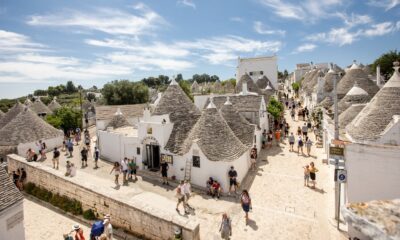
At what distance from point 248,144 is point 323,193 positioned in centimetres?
563

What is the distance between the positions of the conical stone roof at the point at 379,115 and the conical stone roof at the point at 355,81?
998cm

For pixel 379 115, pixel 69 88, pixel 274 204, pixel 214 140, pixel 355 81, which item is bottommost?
pixel 274 204

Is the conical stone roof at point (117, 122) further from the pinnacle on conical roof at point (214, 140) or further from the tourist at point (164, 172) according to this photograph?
the pinnacle on conical roof at point (214, 140)

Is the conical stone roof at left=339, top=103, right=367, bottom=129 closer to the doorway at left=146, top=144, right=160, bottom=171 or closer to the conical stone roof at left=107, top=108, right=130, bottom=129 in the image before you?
the doorway at left=146, top=144, right=160, bottom=171

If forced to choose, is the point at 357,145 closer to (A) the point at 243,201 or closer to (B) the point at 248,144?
(A) the point at 243,201

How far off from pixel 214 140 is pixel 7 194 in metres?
9.73

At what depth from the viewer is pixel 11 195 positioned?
9.26 metres

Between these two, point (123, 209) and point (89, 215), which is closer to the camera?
point (123, 209)

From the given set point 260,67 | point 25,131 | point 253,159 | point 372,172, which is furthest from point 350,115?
point 260,67

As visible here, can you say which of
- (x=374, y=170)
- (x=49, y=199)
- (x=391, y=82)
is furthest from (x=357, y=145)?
(x=49, y=199)

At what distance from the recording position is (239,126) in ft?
59.1

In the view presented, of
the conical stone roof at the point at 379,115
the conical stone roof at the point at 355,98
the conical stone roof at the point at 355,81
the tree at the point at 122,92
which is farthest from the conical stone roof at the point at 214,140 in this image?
the tree at the point at 122,92

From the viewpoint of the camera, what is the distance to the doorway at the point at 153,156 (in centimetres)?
1728

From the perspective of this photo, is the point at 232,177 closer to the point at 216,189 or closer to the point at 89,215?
the point at 216,189
